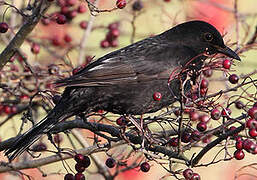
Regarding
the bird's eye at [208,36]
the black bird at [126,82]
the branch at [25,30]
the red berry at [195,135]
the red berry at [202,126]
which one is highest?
the branch at [25,30]

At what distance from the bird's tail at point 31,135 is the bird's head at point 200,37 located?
1.57 m

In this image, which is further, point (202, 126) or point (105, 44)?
point (105, 44)

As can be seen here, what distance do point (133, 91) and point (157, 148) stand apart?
34.0 inches

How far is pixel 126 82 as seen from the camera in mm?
4156

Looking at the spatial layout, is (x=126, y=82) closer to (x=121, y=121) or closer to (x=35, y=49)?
(x=121, y=121)

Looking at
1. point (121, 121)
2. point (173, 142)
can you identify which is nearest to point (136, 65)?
point (121, 121)

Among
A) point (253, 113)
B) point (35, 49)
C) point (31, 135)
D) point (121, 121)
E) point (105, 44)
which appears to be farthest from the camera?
point (105, 44)

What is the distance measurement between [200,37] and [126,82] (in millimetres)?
1007

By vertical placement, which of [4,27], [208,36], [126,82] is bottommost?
[126,82]

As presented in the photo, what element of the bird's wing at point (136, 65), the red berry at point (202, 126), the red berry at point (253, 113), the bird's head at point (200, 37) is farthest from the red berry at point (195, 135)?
the bird's head at point (200, 37)

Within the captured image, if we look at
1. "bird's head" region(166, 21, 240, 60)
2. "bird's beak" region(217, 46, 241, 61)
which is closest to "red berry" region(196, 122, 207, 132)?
"bird's beak" region(217, 46, 241, 61)

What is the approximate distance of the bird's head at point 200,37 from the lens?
14.9ft

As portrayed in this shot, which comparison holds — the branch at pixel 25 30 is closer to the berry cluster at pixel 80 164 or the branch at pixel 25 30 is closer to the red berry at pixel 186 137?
the berry cluster at pixel 80 164

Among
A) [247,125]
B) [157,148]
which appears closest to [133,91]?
[157,148]
